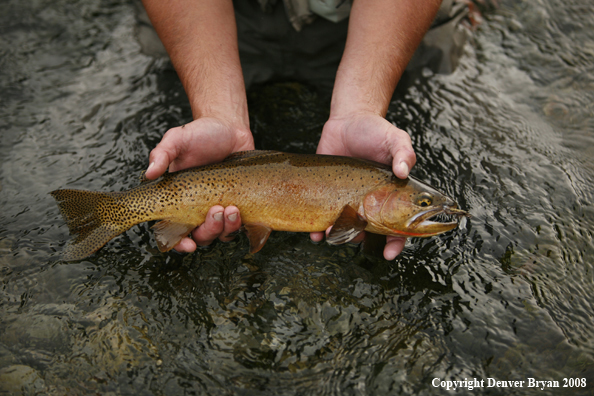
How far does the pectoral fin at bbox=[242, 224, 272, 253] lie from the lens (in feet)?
12.0

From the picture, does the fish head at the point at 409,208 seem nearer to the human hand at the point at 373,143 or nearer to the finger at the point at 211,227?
the human hand at the point at 373,143

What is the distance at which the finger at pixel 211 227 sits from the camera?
11.7 ft

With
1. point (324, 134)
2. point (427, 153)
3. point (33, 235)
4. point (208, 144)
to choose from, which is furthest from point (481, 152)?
point (33, 235)

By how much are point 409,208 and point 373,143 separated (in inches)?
26.4

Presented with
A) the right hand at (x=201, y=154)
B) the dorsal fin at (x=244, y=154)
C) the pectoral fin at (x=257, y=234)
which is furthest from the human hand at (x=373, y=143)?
the right hand at (x=201, y=154)

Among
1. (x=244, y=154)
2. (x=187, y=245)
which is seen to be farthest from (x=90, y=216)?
(x=244, y=154)

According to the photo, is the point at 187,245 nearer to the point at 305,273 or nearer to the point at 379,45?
the point at 305,273

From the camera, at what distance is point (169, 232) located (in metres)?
3.68

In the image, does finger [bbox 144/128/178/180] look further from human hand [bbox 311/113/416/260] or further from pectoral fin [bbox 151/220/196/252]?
human hand [bbox 311/113/416/260]

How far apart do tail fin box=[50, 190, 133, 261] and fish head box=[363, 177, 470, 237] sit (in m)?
2.02

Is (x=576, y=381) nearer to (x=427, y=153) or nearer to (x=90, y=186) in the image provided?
(x=427, y=153)

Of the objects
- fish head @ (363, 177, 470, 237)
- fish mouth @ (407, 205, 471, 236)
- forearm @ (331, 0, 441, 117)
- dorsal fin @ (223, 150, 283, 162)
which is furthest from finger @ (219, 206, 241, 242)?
forearm @ (331, 0, 441, 117)

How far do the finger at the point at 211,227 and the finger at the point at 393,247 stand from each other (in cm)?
134

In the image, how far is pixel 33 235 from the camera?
4.05 meters
